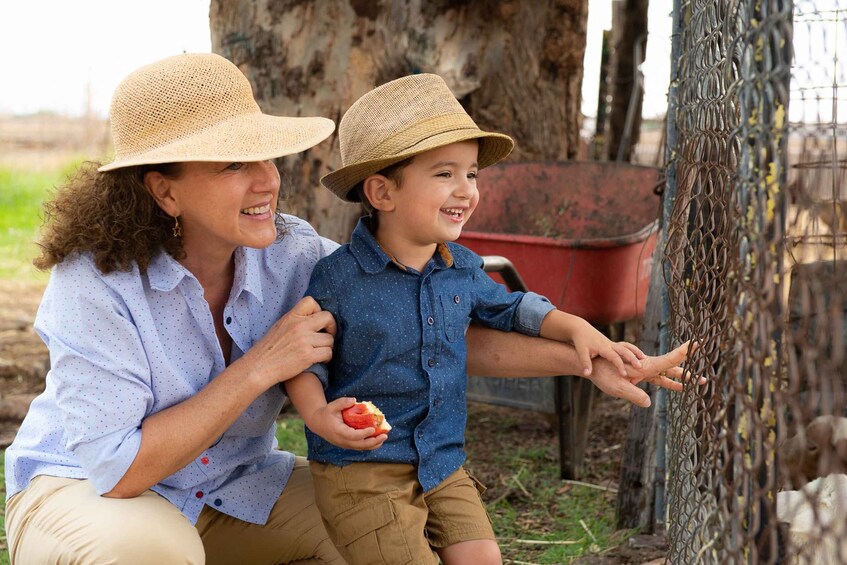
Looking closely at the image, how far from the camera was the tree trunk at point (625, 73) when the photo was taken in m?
6.49

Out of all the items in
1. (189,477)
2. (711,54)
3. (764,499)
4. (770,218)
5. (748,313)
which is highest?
(711,54)

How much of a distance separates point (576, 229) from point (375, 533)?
2598mm

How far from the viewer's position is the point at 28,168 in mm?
11906

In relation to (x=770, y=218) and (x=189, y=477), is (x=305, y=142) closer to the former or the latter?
(x=189, y=477)

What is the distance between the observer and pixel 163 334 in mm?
2396

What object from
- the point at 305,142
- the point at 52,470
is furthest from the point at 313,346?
the point at 52,470

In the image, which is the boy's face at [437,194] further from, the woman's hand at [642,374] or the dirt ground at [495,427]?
the dirt ground at [495,427]

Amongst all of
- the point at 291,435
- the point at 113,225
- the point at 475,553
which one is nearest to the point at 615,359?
the point at 475,553

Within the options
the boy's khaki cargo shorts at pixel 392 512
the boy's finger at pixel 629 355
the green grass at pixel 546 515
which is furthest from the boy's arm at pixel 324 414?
the green grass at pixel 546 515

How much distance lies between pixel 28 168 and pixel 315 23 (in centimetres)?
842

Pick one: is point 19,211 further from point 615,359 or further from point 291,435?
point 615,359

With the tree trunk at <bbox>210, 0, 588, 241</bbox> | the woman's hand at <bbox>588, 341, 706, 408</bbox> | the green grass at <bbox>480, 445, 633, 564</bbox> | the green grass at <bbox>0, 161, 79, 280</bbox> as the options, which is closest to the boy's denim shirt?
the woman's hand at <bbox>588, 341, 706, 408</bbox>

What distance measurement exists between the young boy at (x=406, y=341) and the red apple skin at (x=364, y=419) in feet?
0.48

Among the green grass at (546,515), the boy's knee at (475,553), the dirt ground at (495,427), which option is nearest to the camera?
the boy's knee at (475,553)
